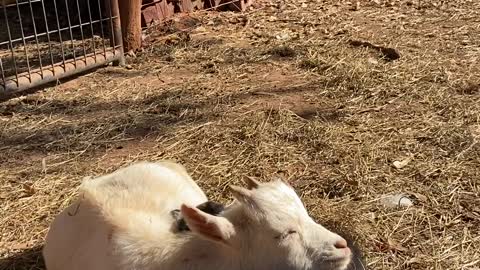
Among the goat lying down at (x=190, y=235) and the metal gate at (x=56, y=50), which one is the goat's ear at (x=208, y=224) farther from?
the metal gate at (x=56, y=50)

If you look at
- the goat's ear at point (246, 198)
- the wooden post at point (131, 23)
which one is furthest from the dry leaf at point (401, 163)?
the wooden post at point (131, 23)

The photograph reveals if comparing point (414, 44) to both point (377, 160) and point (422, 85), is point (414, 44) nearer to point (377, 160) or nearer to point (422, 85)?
point (422, 85)

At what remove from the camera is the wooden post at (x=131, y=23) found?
740cm

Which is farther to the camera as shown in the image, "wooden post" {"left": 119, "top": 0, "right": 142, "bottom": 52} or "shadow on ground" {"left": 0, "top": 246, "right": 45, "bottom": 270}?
"wooden post" {"left": 119, "top": 0, "right": 142, "bottom": 52}

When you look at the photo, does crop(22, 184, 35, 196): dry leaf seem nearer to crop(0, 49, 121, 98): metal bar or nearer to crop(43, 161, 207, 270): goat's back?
crop(43, 161, 207, 270): goat's back

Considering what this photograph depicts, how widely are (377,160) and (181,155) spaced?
1.37 meters

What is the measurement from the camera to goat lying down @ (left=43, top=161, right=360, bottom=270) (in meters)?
2.84

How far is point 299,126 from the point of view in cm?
555

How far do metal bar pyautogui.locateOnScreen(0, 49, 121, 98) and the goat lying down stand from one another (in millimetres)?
3098

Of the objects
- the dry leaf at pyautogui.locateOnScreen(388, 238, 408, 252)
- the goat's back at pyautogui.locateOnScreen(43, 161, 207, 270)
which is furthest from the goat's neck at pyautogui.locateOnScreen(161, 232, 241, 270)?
the dry leaf at pyautogui.locateOnScreen(388, 238, 408, 252)

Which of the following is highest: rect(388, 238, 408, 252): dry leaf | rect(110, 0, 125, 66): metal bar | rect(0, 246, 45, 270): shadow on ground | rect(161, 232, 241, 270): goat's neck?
rect(161, 232, 241, 270): goat's neck

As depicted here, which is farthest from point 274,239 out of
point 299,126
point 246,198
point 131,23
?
point 131,23

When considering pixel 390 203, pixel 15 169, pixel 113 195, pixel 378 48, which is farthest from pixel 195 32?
pixel 113 195

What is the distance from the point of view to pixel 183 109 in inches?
236
